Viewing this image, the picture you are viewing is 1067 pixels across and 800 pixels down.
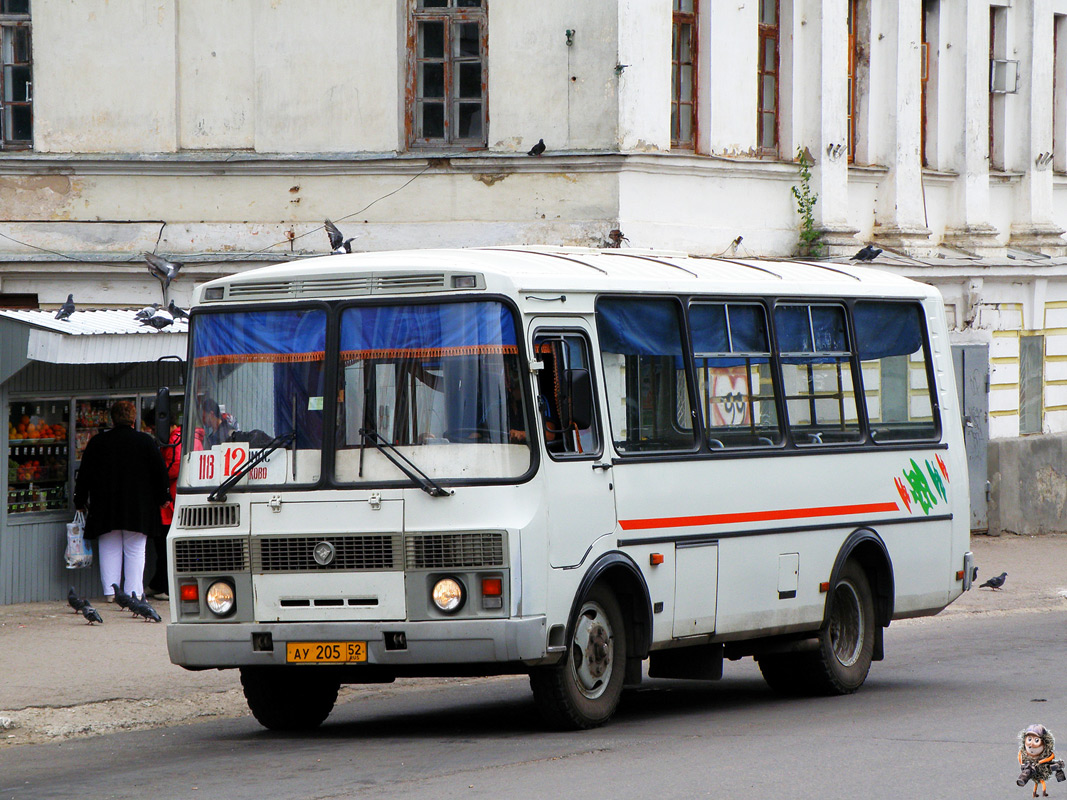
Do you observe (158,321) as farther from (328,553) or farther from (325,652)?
(325,652)

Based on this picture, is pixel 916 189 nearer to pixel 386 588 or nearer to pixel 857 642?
pixel 857 642

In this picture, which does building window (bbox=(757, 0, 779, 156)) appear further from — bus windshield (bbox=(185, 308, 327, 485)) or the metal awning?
bus windshield (bbox=(185, 308, 327, 485))

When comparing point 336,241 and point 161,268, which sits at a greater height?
point 336,241

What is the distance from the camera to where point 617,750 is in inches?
368

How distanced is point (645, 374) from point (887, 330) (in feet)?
9.35

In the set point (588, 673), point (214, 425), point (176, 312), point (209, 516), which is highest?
point (176, 312)

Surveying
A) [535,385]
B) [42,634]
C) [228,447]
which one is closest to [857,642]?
[535,385]

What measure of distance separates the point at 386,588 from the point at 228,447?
4.10 ft

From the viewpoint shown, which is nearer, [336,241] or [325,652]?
[325,652]

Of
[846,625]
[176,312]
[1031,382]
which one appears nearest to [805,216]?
[1031,382]

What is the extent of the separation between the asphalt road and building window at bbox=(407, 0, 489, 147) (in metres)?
8.88

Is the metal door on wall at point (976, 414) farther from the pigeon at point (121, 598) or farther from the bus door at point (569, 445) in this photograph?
the bus door at point (569, 445)

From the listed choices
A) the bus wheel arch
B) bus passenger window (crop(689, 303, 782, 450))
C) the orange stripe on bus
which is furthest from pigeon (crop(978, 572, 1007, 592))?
the bus wheel arch

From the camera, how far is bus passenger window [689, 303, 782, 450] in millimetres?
11109
